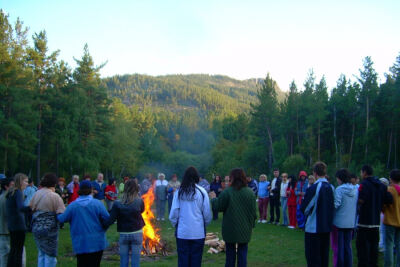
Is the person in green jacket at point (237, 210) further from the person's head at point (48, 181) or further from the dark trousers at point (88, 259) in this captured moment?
the person's head at point (48, 181)

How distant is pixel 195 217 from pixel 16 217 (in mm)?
3264

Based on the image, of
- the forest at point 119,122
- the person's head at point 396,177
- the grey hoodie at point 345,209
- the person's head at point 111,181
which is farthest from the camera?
the forest at point 119,122

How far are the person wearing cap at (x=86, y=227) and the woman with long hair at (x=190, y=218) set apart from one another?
1.12 m

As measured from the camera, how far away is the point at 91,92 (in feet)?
141

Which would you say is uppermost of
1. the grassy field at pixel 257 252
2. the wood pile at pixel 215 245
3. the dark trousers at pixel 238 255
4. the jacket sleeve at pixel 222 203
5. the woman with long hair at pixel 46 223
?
the jacket sleeve at pixel 222 203

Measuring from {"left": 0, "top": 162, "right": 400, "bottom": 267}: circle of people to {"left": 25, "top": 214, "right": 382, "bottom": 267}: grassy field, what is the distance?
79.1 inches

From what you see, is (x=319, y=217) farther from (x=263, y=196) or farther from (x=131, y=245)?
(x=263, y=196)

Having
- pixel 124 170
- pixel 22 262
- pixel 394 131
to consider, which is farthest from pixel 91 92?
pixel 22 262

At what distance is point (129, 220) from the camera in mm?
5770

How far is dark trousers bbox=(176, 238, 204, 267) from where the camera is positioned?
5488 millimetres

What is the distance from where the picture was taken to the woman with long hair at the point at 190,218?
5.47m

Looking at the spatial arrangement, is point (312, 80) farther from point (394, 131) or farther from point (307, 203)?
point (307, 203)

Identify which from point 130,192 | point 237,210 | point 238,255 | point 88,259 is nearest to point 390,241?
point 238,255

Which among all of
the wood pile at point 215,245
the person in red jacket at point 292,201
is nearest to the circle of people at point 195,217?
the wood pile at point 215,245
